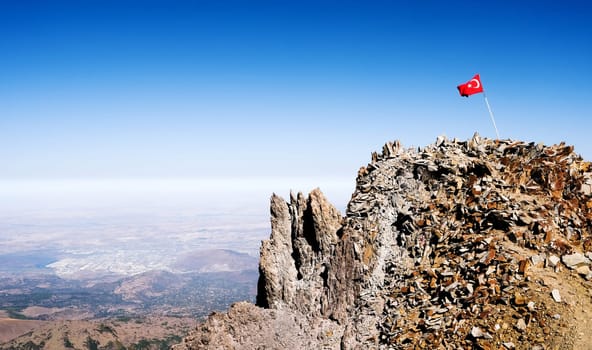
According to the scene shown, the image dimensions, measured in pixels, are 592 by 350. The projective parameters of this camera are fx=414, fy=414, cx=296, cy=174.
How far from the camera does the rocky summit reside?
2203 centimetres

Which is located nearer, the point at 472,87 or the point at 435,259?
the point at 435,259

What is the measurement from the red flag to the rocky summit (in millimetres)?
3944

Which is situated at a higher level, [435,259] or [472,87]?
[472,87]

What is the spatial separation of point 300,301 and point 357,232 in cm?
670

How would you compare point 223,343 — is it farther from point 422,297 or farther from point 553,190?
point 553,190

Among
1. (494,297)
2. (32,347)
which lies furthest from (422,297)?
(32,347)

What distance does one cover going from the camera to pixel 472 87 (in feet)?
106

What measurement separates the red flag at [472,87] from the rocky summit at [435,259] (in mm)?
3944

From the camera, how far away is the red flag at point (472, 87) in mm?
32125

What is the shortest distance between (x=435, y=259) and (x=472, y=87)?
14.3 meters

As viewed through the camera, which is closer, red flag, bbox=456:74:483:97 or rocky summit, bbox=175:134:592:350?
rocky summit, bbox=175:134:592:350

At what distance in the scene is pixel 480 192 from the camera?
2755 cm

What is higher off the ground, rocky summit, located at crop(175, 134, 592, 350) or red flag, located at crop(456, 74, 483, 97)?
red flag, located at crop(456, 74, 483, 97)

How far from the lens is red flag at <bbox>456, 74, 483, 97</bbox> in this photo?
32125 mm
